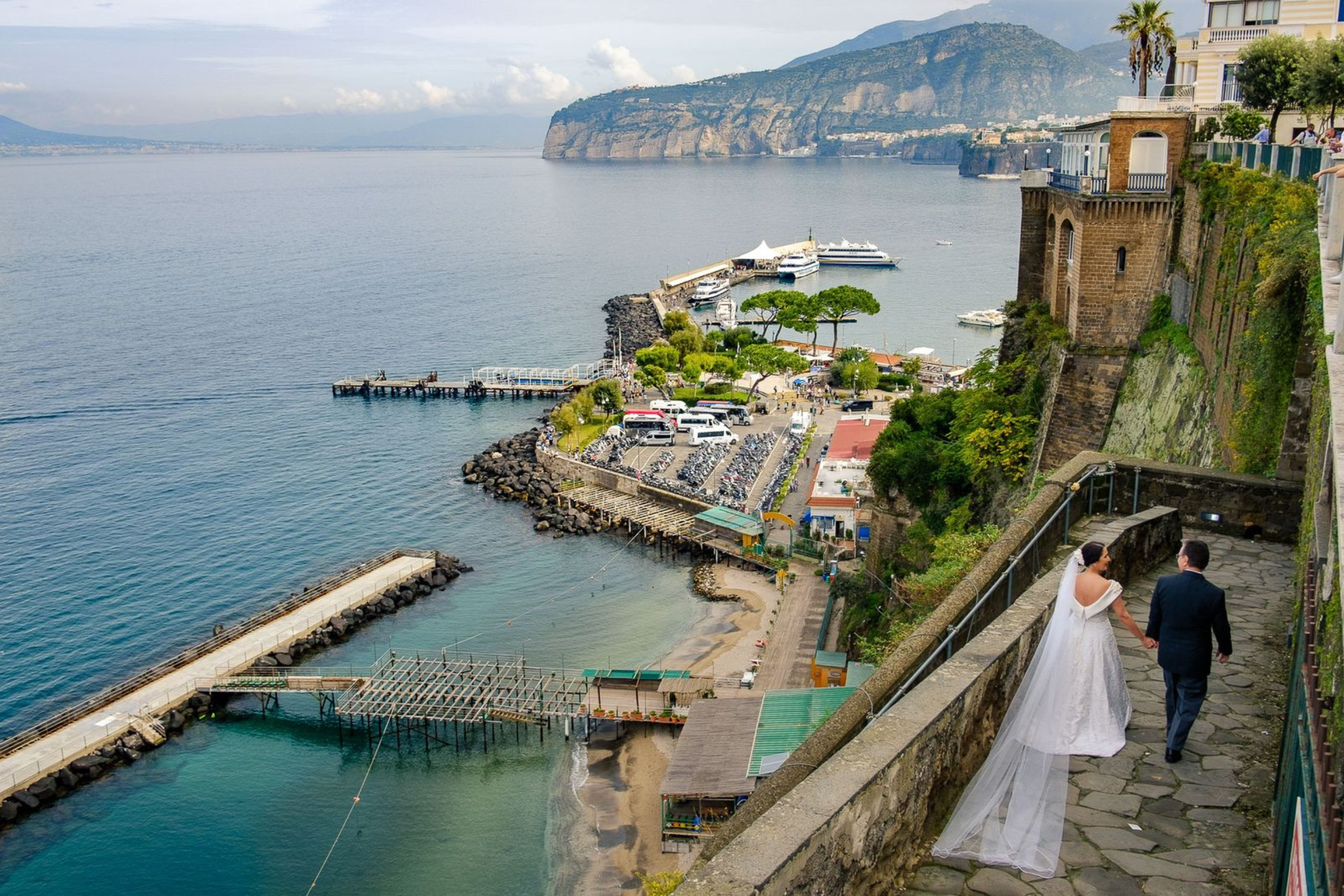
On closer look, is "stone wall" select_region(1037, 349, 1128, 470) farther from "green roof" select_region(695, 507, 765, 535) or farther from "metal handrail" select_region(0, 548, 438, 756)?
"metal handrail" select_region(0, 548, 438, 756)

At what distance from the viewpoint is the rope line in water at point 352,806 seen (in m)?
25.1

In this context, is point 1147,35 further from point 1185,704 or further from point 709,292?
point 709,292

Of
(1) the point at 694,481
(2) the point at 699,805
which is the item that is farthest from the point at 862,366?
(2) the point at 699,805

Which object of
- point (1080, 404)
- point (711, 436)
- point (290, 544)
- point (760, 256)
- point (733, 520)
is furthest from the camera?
point (760, 256)

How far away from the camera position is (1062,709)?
7.03 metres

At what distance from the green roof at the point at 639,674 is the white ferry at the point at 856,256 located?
316ft

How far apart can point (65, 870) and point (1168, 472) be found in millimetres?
25516

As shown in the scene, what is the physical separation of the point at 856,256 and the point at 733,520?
86.0 meters

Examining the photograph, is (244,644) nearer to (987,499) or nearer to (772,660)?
(772,660)

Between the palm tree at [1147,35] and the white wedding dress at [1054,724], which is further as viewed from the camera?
the palm tree at [1147,35]

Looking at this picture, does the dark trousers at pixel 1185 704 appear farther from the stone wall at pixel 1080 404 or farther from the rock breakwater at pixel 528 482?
the rock breakwater at pixel 528 482

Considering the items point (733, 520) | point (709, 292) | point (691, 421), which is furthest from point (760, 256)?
point (733, 520)

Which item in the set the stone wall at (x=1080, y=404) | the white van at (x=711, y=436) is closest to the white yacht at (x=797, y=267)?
the white van at (x=711, y=436)

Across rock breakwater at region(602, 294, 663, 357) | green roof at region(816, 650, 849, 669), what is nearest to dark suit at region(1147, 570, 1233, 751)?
green roof at region(816, 650, 849, 669)
